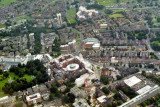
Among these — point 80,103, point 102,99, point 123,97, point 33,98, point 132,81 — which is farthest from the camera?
point 132,81

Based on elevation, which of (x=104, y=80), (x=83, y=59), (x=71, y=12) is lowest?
(x=104, y=80)

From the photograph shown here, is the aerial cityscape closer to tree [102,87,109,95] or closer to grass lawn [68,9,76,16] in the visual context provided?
tree [102,87,109,95]

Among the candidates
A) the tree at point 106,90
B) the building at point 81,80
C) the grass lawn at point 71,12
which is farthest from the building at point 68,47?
the grass lawn at point 71,12

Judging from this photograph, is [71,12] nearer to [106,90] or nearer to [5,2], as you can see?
[5,2]

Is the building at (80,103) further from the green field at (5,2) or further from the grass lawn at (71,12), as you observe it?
the green field at (5,2)

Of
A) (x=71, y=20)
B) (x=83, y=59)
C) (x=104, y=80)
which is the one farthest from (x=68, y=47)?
(x=71, y=20)

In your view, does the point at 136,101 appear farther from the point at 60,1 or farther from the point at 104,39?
the point at 60,1

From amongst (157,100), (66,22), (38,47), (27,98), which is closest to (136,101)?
(157,100)

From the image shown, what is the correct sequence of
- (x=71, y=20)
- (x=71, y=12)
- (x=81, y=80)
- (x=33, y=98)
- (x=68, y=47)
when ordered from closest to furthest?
(x=33, y=98) → (x=81, y=80) → (x=68, y=47) → (x=71, y=20) → (x=71, y=12)
